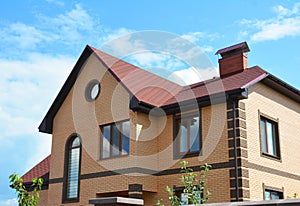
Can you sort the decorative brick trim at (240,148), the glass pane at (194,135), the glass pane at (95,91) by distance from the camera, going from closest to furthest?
1. the decorative brick trim at (240,148)
2. the glass pane at (194,135)
3. the glass pane at (95,91)

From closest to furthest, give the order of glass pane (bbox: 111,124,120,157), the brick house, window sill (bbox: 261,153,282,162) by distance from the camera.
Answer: the brick house → window sill (bbox: 261,153,282,162) → glass pane (bbox: 111,124,120,157)

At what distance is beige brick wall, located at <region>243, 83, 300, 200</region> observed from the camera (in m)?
13.1

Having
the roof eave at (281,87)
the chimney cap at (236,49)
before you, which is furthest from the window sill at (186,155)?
the chimney cap at (236,49)

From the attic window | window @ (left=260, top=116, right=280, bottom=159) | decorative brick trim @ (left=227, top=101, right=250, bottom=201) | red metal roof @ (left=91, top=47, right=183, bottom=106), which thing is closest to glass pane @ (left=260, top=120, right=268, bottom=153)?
window @ (left=260, top=116, right=280, bottom=159)

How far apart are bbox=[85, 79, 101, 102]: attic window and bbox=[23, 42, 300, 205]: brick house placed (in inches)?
1.5

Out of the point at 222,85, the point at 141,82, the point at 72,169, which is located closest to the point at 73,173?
the point at 72,169

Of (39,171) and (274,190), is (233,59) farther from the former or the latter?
(39,171)

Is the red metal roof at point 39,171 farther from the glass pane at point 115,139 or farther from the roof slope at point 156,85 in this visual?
the glass pane at point 115,139

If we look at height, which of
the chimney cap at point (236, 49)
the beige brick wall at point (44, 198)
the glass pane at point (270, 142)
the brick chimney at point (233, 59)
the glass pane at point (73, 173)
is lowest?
Answer: the beige brick wall at point (44, 198)

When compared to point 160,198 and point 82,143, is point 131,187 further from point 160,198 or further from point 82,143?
point 82,143

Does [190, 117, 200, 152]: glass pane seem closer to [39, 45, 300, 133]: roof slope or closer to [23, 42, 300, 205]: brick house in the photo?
[23, 42, 300, 205]: brick house

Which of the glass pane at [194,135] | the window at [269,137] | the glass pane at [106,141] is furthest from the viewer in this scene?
the glass pane at [106,141]

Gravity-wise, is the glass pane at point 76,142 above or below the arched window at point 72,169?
above

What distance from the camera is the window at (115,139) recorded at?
47.8 ft
